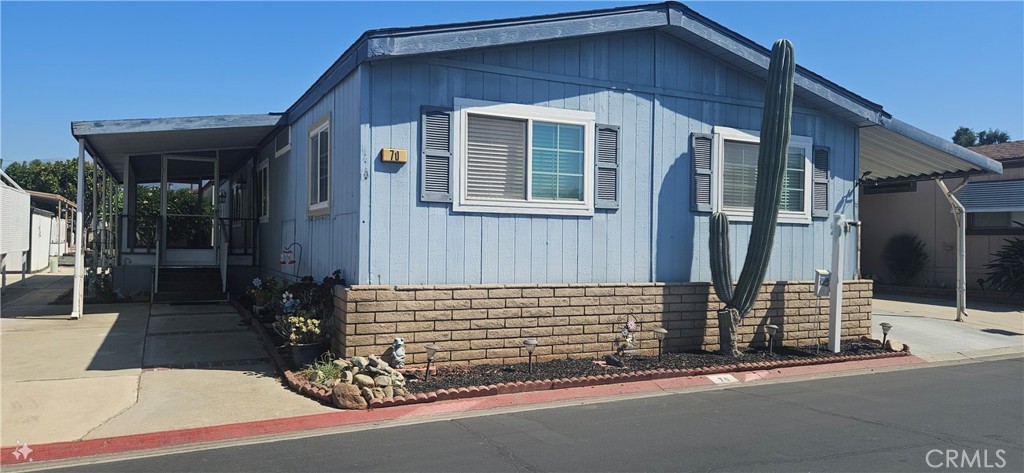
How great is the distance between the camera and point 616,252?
9211 mm

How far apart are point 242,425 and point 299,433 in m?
0.52

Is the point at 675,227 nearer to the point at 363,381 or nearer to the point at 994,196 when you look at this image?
the point at 363,381

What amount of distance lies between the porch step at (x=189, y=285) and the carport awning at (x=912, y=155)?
12147 mm

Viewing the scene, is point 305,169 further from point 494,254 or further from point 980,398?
point 980,398

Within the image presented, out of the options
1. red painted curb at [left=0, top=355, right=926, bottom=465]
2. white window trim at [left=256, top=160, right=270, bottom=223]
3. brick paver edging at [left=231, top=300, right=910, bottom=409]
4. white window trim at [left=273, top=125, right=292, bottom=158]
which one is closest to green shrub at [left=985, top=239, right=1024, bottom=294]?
brick paver edging at [left=231, top=300, right=910, bottom=409]

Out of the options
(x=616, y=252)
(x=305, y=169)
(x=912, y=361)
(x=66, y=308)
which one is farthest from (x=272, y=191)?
(x=912, y=361)

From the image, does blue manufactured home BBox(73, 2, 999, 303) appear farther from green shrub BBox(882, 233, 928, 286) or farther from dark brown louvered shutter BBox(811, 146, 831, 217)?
green shrub BBox(882, 233, 928, 286)

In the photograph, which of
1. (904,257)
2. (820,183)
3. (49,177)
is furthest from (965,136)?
(49,177)

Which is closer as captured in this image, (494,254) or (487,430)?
(487,430)

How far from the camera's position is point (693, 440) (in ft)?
19.5

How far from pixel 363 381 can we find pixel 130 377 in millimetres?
2766

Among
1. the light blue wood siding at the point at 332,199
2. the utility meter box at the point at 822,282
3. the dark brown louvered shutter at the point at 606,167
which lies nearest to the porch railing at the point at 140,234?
the light blue wood siding at the point at 332,199

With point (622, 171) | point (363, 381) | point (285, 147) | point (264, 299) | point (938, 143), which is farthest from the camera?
point (285, 147)

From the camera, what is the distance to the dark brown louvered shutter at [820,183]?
10.8 metres
